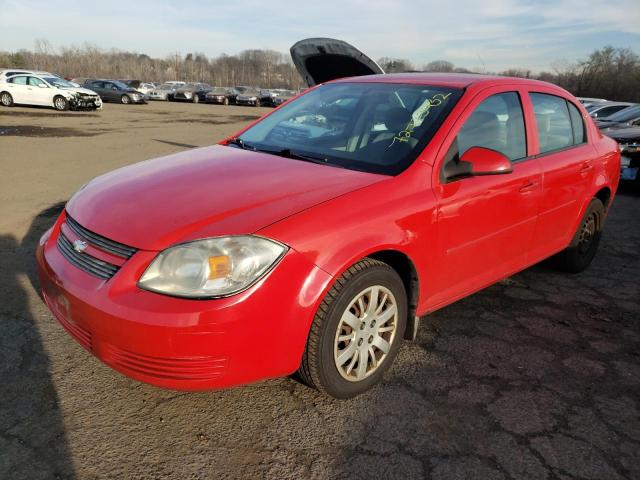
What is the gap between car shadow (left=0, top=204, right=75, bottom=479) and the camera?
2.07m

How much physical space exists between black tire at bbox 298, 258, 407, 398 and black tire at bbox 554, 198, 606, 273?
2.46m

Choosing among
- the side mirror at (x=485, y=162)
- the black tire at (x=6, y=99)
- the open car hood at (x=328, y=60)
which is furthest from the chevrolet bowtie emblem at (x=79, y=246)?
the black tire at (x=6, y=99)

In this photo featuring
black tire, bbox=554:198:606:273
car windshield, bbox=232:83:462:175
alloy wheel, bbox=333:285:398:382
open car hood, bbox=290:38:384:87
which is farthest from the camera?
open car hood, bbox=290:38:384:87

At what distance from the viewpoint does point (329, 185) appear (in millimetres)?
2525

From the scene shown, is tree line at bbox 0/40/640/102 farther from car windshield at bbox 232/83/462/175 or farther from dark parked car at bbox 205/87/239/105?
car windshield at bbox 232/83/462/175

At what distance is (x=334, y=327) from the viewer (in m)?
2.34

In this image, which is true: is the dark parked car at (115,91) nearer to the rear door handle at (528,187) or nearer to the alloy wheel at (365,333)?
the rear door handle at (528,187)

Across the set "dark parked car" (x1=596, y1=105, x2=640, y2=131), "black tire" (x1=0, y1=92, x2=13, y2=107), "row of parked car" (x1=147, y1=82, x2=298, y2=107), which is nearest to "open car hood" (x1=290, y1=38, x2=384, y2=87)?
"dark parked car" (x1=596, y1=105, x2=640, y2=131)

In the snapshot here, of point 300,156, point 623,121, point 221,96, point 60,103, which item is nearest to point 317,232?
point 300,156

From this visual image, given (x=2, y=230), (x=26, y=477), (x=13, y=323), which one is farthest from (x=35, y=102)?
(x=26, y=477)

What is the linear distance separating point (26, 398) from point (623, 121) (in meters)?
11.3

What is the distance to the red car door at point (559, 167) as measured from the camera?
3.59 meters

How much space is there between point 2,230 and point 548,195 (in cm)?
504

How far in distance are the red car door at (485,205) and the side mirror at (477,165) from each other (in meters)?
0.05
